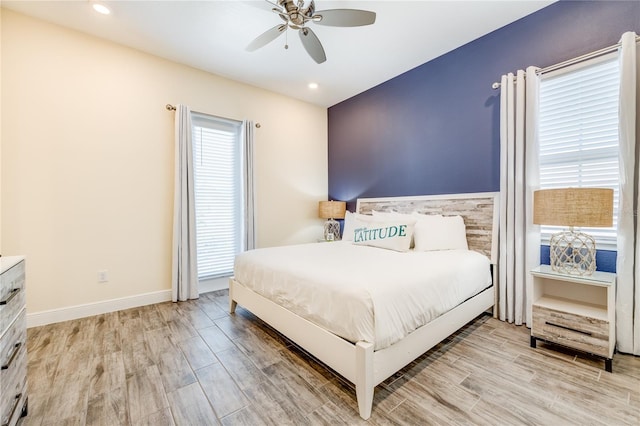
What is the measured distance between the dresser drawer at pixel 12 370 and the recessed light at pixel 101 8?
8.41 ft

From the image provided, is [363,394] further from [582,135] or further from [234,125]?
[234,125]

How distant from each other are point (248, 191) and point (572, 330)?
3.58 metres

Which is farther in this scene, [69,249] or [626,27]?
[69,249]

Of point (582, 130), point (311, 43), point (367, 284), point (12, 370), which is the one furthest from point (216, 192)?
point (582, 130)

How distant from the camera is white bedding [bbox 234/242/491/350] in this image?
1.53m

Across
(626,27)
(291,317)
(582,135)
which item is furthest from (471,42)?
(291,317)

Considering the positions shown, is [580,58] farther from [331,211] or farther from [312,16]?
[331,211]

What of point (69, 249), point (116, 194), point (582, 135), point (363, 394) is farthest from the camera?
point (116, 194)

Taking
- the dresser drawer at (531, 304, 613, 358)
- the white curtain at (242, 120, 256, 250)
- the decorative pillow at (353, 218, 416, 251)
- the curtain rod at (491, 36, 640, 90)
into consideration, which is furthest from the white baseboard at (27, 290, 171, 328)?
the curtain rod at (491, 36, 640, 90)

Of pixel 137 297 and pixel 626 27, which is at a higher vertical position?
pixel 626 27

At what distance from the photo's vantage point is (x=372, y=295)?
1507 mm

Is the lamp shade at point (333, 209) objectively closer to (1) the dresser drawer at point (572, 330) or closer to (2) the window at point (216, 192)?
(2) the window at point (216, 192)

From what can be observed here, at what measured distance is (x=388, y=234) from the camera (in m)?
2.94

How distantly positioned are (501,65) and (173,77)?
12.2 ft
